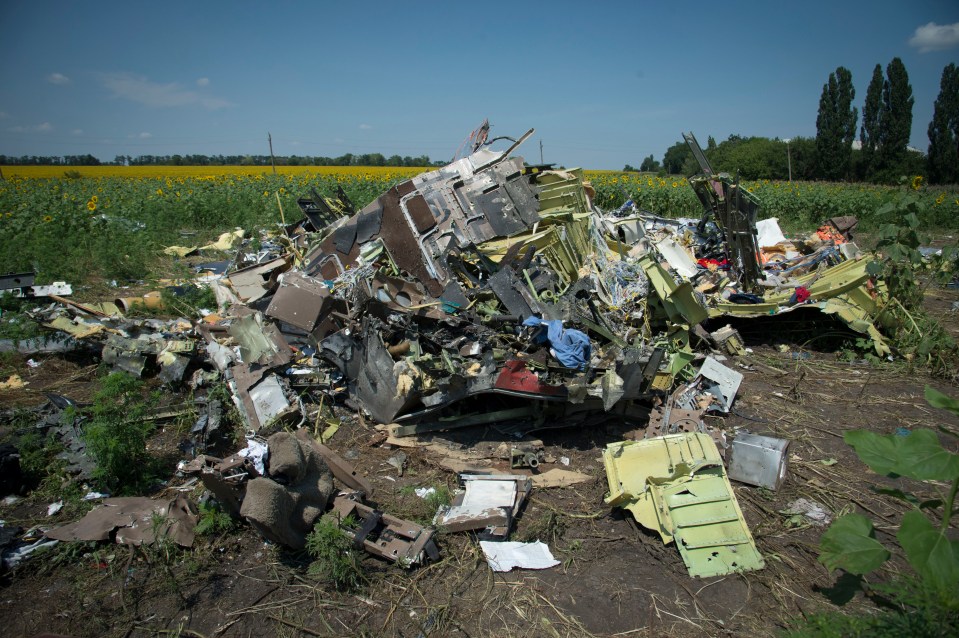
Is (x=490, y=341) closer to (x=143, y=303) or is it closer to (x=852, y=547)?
(x=852, y=547)

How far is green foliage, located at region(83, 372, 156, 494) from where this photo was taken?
404cm

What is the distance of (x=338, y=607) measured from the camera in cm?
321

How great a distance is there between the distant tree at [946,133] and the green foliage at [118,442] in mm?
41625

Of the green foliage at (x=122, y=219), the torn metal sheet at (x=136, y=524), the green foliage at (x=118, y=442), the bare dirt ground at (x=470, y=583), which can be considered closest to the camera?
the bare dirt ground at (x=470, y=583)

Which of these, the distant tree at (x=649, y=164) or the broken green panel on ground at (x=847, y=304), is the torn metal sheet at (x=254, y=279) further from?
the distant tree at (x=649, y=164)

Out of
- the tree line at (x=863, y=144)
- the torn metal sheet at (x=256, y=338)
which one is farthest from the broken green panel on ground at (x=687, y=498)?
the tree line at (x=863, y=144)

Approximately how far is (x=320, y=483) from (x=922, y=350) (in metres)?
7.13

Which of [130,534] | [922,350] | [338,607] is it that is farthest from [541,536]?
[922,350]

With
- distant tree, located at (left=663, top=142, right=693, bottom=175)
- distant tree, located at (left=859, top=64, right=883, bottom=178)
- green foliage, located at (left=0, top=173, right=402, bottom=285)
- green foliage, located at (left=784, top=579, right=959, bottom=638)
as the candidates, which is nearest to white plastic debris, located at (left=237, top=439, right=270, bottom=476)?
green foliage, located at (left=784, top=579, right=959, bottom=638)

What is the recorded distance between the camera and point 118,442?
4070mm

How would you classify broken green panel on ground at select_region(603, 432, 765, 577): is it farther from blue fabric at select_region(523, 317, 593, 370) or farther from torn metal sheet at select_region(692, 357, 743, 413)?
torn metal sheet at select_region(692, 357, 743, 413)

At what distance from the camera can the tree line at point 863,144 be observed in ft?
104

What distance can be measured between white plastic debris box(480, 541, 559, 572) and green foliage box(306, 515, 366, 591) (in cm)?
88

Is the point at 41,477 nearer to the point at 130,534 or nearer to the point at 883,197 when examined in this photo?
the point at 130,534
